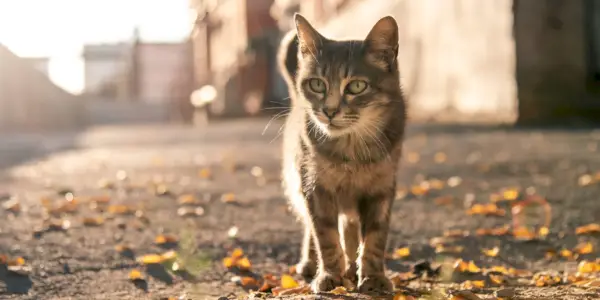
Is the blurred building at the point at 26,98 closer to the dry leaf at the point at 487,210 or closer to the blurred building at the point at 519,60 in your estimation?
the blurred building at the point at 519,60

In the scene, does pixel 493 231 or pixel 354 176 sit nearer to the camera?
pixel 354 176

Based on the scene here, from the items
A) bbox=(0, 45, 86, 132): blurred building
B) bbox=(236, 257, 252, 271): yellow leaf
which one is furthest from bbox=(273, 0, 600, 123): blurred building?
bbox=(0, 45, 86, 132): blurred building

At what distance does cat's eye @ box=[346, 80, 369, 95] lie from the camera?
10.9ft

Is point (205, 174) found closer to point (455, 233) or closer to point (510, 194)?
point (510, 194)

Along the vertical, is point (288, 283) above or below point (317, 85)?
below

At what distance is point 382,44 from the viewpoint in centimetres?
335

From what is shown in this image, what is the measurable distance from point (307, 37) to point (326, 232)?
93cm

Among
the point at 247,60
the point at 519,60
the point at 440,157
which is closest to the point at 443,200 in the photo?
the point at 440,157

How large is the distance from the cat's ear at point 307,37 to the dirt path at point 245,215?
3.99ft

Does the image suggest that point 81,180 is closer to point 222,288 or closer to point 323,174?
point 222,288

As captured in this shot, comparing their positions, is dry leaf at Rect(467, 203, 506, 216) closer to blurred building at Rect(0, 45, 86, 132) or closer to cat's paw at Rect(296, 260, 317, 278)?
cat's paw at Rect(296, 260, 317, 278)

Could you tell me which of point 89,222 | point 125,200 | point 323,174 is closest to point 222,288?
point 323,174

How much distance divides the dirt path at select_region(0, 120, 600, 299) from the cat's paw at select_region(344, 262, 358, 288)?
0.31 m

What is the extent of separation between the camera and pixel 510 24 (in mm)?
9875
